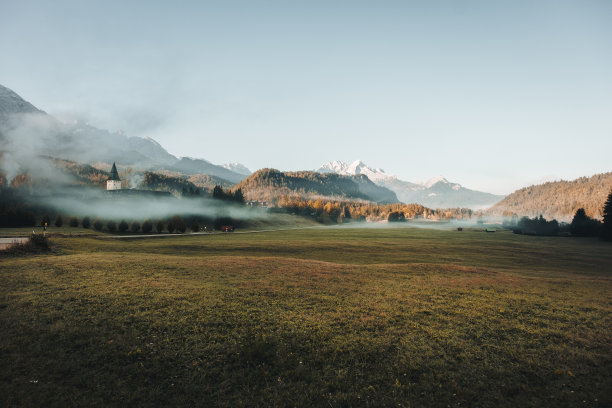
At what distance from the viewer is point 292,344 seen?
12.6 metres

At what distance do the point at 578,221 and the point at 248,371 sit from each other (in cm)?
15774

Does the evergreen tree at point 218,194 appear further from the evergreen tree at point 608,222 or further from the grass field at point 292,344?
the evergreen tree at point 608,222

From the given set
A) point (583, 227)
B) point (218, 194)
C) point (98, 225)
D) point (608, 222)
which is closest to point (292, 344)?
point (98, 225)

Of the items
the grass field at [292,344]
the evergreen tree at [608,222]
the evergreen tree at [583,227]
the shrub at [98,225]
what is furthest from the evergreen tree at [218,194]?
the evergreen tree at [583,227]

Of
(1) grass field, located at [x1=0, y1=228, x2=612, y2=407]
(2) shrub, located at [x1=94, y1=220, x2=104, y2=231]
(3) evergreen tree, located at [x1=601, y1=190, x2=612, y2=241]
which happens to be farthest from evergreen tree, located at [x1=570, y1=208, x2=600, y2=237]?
(2) shrub, located at [x1=94, y1=220, x2=104, y2=231]

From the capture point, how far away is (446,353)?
1237 centimetres

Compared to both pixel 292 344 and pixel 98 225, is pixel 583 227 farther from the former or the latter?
pixel 98 225

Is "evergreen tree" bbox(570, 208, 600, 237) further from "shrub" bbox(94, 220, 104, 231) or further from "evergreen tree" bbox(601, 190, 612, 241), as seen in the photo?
"shrub" bbox(94, 220, 104, 231)

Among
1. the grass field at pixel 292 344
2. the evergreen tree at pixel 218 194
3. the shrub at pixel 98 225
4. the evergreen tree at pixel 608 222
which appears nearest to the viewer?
the grass field at pixel 292 344

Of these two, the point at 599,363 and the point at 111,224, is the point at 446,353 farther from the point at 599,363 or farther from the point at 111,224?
the point at 111,224

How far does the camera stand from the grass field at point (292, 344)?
381 inches

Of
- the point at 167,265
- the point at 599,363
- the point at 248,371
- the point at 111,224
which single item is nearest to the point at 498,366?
the point at 599,363

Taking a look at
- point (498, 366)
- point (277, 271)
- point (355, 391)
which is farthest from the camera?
point (277, 271)

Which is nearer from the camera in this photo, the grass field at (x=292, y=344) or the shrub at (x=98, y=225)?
the grass field at (x=292, y=344)
